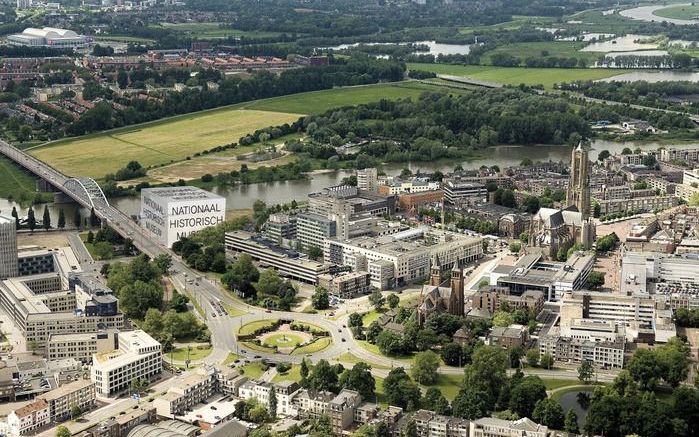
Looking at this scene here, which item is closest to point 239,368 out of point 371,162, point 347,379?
point 347,379

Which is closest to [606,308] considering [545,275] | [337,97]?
[545,275]

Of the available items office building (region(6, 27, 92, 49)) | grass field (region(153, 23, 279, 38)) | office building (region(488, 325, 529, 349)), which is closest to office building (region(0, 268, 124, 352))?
office building (region(488, 325, 529, 349))

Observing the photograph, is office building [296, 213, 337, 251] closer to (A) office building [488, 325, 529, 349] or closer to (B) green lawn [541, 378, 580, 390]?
(A) office building [488, 325, 529, 349]

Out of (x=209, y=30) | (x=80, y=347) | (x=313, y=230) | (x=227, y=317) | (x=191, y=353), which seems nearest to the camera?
(x=80, y=347)

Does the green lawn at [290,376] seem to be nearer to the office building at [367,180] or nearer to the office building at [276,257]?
the office building at [276,257]

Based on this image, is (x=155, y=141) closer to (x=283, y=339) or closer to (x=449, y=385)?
(x=283, y=339)

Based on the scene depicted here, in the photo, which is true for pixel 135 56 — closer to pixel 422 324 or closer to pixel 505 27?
pixel 505 27
